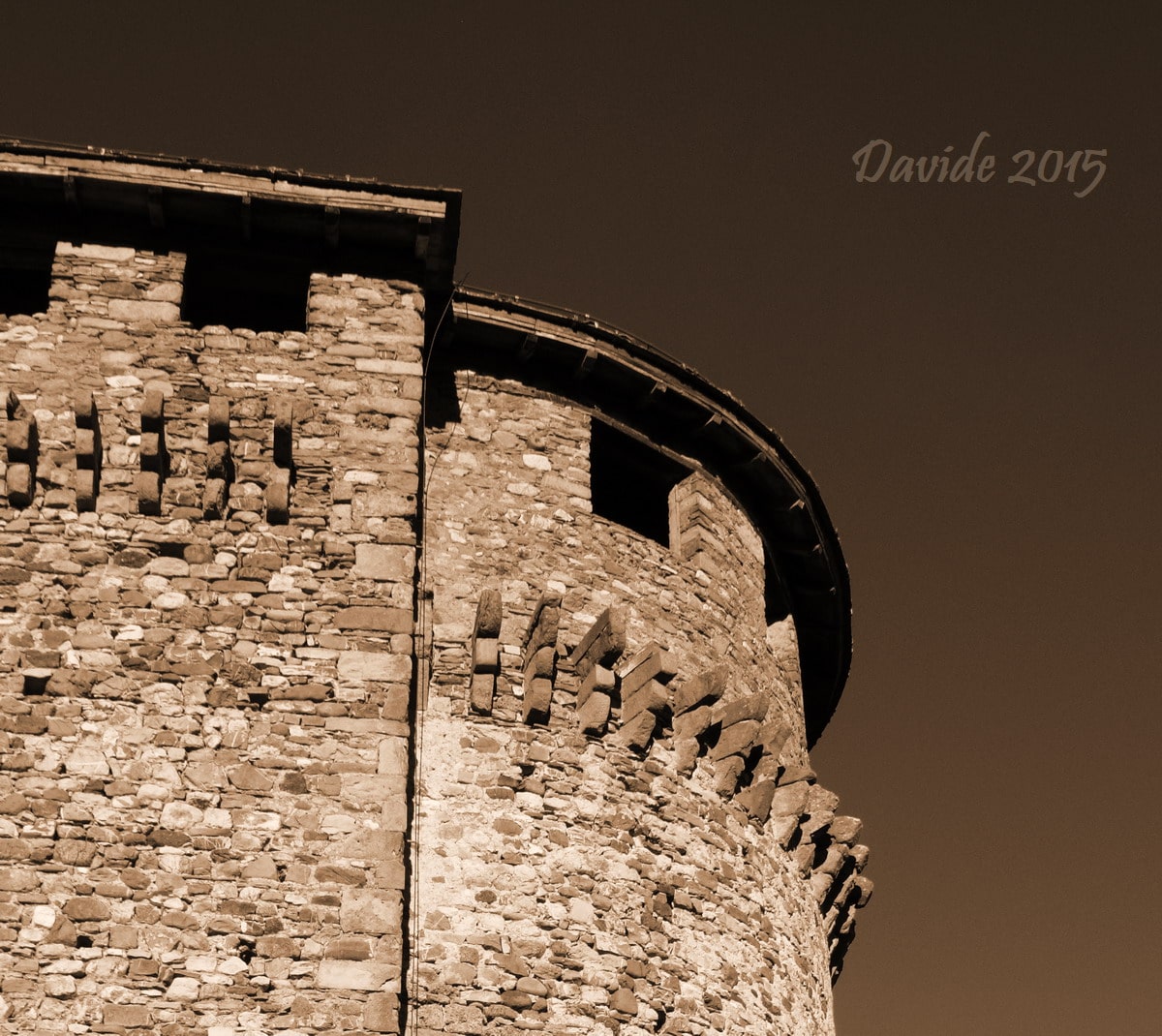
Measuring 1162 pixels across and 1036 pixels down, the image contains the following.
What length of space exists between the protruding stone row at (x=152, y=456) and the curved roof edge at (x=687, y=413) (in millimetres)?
2694

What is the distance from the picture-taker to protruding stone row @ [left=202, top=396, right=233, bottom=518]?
33.7 ft

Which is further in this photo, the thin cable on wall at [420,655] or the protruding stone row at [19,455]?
the protruding stone row at [19,455]

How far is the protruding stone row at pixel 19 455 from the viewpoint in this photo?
10.1m

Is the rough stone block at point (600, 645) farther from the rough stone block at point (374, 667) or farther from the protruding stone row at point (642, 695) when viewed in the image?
the rough stone block at point (374, 667)

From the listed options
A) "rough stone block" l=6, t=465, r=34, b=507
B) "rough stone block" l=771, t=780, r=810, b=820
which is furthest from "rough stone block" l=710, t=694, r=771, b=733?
"rough stone block" l=6, t=465, r=34, b=507

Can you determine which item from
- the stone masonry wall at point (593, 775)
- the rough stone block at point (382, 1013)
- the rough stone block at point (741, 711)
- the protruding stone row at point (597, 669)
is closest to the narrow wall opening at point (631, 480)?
the stone masonry wall at point (593, 775)

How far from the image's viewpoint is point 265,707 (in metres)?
9.54

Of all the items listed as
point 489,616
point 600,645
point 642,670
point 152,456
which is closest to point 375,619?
point 489,616

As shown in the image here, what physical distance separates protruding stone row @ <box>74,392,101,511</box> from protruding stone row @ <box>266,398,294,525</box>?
104 centimetres

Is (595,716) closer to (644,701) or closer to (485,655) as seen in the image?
(644,701)

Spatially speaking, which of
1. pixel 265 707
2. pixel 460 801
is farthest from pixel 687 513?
pixel 265 707

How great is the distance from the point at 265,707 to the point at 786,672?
5759 millimetres

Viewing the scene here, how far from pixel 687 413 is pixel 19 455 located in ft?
17.6

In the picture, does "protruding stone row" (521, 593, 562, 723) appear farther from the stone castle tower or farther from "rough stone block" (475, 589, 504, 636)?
"rough stone block" (475, 589, 504, 636)
